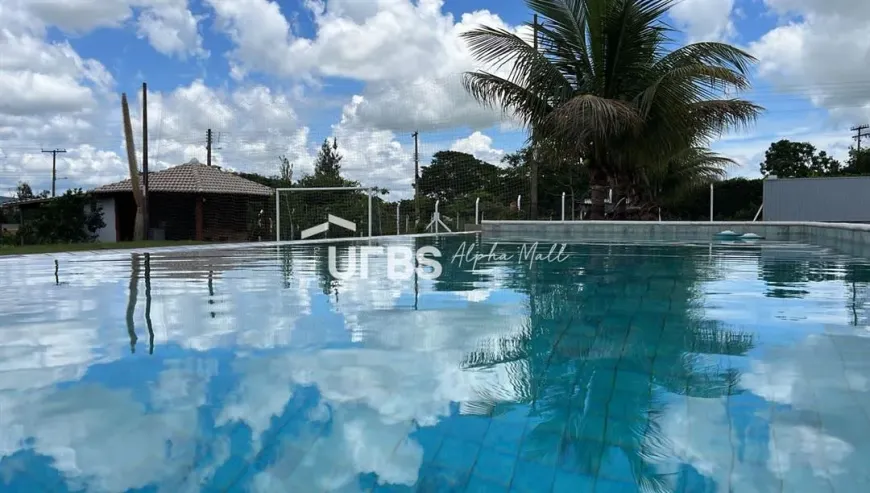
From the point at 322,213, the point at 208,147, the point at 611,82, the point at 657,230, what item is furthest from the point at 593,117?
the point at 208,147

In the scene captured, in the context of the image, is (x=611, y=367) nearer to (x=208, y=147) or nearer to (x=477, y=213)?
(x=477, y=213)

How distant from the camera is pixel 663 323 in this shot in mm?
4562

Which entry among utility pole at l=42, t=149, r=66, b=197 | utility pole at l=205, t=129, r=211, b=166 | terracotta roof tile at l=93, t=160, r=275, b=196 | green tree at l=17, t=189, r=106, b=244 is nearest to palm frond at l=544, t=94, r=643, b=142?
terracotta roof tile at l=93, t=160, r=275, b=196

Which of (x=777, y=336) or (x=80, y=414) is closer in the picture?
(x=80, y=414)

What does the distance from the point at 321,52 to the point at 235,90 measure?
174 inches

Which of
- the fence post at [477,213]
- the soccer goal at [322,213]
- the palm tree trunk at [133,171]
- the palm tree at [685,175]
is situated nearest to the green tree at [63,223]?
the palm tree trunk at [133,171]

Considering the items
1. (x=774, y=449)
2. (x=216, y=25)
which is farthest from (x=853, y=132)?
(x=774, y=449)

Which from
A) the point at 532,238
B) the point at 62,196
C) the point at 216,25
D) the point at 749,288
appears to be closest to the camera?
the point at 749,288

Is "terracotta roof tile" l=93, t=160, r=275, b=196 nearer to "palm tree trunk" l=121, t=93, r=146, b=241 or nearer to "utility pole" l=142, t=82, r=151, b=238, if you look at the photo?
"utility pole" l=142, t=82, r=151, b=238

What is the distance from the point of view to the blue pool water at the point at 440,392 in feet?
7.45

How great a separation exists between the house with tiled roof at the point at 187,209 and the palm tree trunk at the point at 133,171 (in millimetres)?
1543

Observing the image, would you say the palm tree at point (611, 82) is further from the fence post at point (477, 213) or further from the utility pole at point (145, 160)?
the utility pole at point (145, 160)

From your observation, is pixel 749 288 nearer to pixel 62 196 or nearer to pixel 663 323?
pixel 663 323

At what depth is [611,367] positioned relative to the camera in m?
3.44
